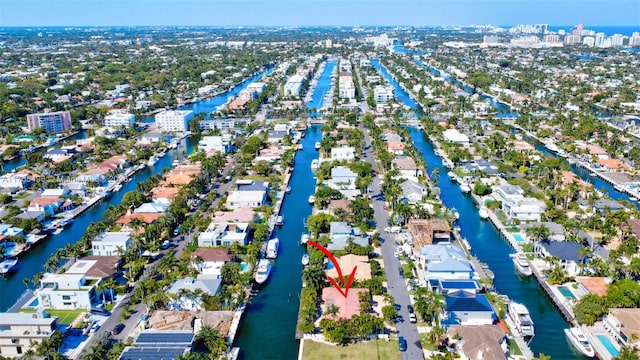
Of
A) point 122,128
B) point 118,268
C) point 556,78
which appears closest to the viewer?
point 118,268

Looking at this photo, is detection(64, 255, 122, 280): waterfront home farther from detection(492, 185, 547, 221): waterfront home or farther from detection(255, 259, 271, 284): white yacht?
detection(492, 185, 547, 221): waterfront home

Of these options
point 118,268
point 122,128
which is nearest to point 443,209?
point 118,268

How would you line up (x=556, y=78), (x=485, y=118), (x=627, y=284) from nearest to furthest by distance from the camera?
(x=627, y=284)
(x=485, y=118)
(x=556, y=78)

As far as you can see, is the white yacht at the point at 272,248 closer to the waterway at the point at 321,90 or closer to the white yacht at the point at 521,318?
the white yacht at the point at 521,318

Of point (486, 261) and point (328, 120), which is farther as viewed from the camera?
point (328, 120)

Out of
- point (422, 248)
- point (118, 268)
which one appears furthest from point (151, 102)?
point (422, 248)

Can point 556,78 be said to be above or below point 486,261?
above

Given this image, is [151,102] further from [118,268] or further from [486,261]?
[486,261]

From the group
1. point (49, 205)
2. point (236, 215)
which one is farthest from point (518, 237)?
point (49, 205)
